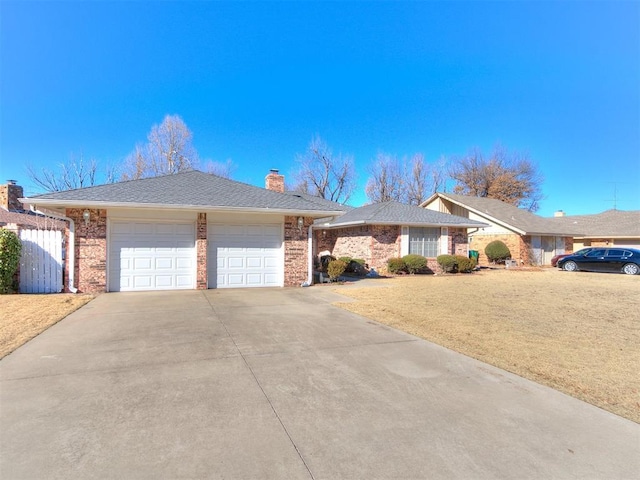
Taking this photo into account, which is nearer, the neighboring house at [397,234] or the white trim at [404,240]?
the neighboring house at [397,234]

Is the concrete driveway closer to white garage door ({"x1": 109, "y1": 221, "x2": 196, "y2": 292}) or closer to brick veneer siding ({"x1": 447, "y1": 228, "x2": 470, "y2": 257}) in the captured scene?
white garage door ({"x1": 109, "y1": 221, "x2": 196, "y2": 292})

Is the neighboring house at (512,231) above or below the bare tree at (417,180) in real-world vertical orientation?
below

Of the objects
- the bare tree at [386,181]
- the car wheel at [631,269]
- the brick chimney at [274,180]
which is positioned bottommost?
the car wheel at [631,269]

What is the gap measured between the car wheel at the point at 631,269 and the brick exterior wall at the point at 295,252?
679 inches

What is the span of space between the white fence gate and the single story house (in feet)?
1.15

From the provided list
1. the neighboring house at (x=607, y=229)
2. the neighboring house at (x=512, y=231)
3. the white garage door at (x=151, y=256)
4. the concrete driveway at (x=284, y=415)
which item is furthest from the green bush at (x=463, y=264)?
the neighboring house at (x=607, y=229)

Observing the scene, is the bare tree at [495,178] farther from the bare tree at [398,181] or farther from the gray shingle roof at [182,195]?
the gray shingle roof at [182,195]

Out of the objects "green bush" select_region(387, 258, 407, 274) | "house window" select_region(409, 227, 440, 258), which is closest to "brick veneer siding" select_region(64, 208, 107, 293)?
"green bush" select_region(387, 258, 407, 274)

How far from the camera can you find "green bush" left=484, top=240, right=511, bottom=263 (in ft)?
80.1

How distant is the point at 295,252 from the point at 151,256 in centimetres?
457

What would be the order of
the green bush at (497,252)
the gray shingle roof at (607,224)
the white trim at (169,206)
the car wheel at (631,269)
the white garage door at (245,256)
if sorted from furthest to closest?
the gray shingle roof at (607,224) → the green bush at (497,252) → the car wheel at (631,269) → the white garage door at (245,256) → the white trim at (169,206)

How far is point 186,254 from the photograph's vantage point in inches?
450

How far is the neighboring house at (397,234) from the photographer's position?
18.7 metres

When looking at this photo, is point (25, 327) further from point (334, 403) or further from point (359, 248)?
point (359, 248)
